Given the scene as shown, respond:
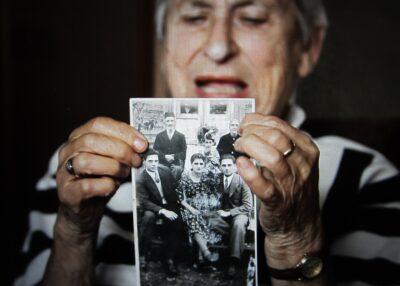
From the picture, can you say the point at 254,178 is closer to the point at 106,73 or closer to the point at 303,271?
the point at 303,271

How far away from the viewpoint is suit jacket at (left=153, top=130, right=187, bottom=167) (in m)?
0.69

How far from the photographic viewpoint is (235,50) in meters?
0.90

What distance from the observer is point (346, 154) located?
972 millimetres

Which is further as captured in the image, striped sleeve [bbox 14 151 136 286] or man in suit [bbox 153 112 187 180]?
striped sleeve [bbox 14 151 136 286]

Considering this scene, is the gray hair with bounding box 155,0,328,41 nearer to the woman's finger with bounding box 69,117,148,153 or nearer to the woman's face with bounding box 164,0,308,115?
the woman's face with bounding box 164,0,308,115

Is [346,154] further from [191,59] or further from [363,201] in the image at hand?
[191,59]

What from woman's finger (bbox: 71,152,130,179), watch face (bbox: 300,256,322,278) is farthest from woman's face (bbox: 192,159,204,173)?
watch face (bbox: 300,256,322,278)

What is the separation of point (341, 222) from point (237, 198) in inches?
13.3

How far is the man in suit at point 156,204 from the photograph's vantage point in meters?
0.70

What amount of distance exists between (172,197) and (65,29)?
468 millimetres

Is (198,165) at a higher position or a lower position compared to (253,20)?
lower

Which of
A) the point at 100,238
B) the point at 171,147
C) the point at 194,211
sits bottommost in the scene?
the point at 100,238

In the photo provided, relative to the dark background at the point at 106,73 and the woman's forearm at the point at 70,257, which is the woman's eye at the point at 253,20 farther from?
the woman's forearm at the point at 70,257

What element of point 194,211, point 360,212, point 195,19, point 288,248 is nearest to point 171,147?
point 194,211
